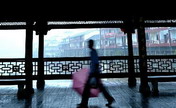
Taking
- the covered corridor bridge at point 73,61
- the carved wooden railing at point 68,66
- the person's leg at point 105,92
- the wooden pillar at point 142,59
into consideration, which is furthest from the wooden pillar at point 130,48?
the person's leg at point 105,92

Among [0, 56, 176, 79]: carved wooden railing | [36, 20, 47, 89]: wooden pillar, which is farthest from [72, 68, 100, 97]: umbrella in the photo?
[0, 56, 176, 79]: carved wooden railing

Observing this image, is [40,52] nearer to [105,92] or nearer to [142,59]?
[142,59]

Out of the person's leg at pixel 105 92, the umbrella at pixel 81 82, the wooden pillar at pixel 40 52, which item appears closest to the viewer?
the person's leg at pixel 105 92

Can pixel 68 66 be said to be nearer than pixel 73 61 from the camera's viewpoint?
Yes

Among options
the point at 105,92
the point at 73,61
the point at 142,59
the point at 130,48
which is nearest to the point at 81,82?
the point at 105,92

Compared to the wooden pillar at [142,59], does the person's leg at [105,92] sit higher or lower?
lower

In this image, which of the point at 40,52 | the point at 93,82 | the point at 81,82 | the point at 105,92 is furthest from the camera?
the point at 40,52

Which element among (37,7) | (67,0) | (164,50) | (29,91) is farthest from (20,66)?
(164,50)

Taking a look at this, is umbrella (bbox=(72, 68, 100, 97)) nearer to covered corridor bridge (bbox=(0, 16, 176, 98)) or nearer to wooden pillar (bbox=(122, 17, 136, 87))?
covered corridor bridge (bbox=(0, 16, 176, 98))

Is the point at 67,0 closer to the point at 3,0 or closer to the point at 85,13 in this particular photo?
the point at 85,13

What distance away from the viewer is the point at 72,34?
81.5ft

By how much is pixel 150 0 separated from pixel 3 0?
4.16 meters

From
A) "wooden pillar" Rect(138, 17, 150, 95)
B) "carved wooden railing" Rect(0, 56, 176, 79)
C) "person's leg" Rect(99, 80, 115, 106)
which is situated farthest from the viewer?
"carved wooden railing" Rect(0, 56, 176, 79)

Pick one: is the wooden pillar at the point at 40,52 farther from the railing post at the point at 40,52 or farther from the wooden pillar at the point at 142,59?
the wooden pillar at the point at 142,59
